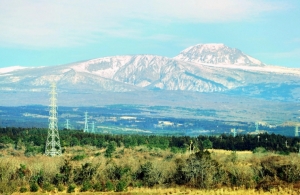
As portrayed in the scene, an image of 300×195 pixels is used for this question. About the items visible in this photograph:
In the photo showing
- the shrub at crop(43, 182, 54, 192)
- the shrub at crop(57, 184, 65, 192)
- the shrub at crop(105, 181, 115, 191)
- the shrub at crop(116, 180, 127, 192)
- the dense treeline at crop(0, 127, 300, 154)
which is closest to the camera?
the shrub at crop(116, 180, 127, 192)

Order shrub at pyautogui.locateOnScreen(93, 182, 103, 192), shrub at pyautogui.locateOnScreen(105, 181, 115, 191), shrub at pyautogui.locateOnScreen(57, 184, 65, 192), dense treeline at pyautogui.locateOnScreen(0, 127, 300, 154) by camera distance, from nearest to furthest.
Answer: shrub at pyautogui.locateOnScreen(105, 181, 115, 191), shrub at pyautogui.locateOnScreen(93, 182, 103, 192), shrub at pyautogui.locateOnScreen(57, 184, 65, 192), dense treeline at pyautogui.locateOnScreen(0, 127, 300, 154)

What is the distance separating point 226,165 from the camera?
5234 cm

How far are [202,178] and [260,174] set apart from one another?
7636mm

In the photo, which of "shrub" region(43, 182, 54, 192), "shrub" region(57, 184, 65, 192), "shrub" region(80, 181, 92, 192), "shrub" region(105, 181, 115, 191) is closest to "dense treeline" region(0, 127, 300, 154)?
"shrub" region(57, 184, 65, 192)

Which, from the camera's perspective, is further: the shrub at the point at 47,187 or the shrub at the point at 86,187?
the shrub at the point at 47,187

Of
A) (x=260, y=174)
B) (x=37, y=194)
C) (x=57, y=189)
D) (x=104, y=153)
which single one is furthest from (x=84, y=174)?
(x=104, y=153)

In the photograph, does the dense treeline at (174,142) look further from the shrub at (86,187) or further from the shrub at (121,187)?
the shrub at (121,187)

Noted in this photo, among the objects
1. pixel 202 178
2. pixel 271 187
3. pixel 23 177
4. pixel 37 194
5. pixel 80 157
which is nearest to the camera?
pixel 271 187

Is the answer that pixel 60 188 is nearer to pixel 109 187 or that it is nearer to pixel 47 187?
pixel 47 187

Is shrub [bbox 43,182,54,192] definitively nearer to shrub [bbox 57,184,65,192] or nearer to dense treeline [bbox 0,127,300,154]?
shrub [bbox 57,184,65,192]

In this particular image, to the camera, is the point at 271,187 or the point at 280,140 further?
the point at 280,140

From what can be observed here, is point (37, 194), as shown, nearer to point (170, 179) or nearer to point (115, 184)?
point (115, 184)

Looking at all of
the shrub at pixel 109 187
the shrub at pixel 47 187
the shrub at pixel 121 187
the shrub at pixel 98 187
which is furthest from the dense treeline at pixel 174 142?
the shrub at pixel 121 187

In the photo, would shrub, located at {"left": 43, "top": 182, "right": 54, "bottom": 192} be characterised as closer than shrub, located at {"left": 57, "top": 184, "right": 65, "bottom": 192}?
Yes
